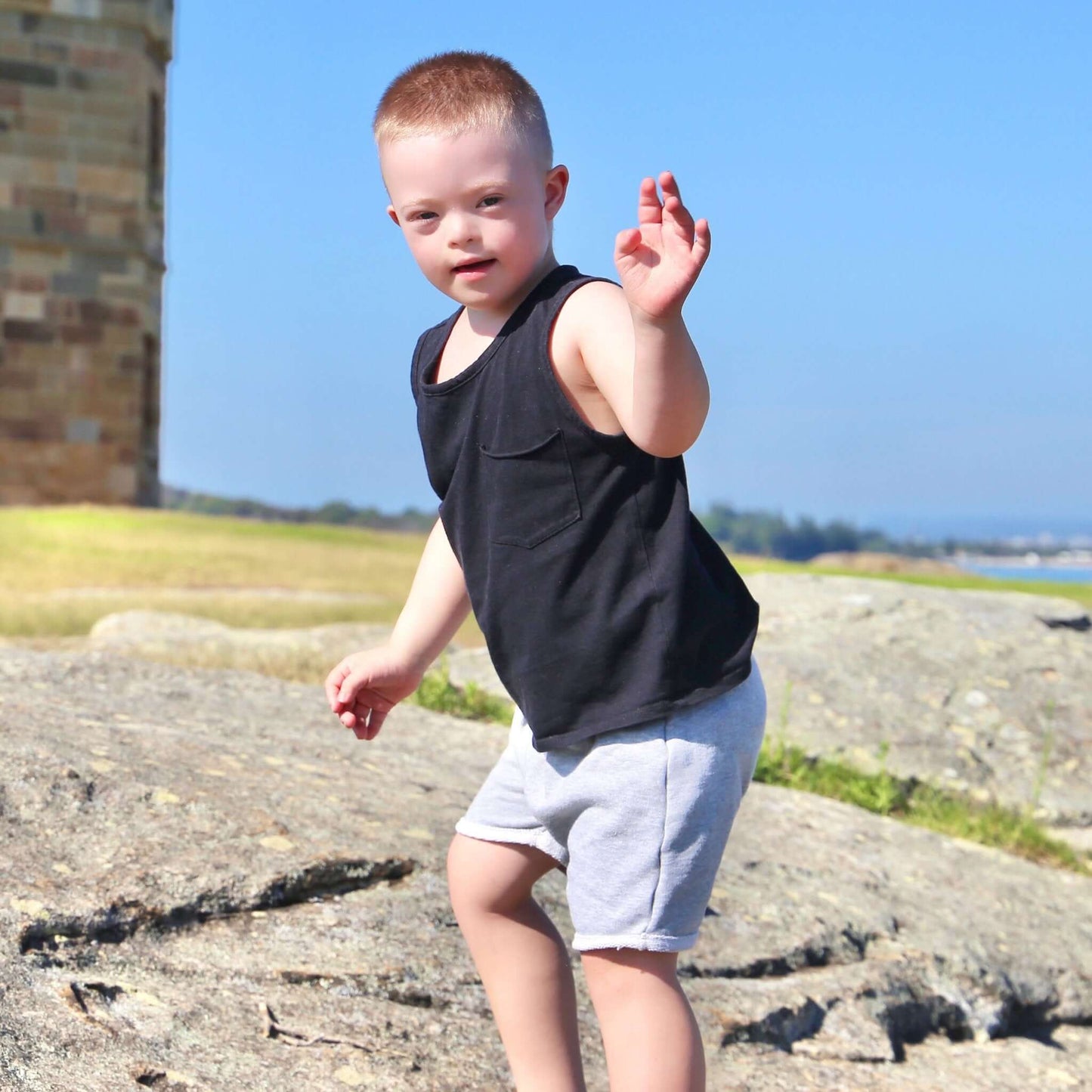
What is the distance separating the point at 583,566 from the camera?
1.81m

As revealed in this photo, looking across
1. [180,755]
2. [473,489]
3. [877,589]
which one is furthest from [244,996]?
[877,589]

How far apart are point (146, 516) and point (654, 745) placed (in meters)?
10.9

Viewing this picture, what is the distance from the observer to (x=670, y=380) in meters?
1.61

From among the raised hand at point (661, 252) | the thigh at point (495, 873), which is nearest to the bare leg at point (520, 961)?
the thigh at point (495, 873)

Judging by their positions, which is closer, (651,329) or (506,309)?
(651,329)

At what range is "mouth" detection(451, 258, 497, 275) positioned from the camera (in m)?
1.80

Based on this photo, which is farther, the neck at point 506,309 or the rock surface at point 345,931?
the rock surface at point 345,931

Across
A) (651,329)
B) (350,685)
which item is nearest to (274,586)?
(350,685)

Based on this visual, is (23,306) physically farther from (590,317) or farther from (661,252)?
(661,252)

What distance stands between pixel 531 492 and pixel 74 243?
14832 mm

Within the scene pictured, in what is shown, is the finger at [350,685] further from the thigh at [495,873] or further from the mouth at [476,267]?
the mouth at [476,267]

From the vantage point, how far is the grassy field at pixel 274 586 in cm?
438

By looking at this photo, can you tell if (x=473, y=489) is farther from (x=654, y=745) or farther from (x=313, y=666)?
(x=313, y=666)

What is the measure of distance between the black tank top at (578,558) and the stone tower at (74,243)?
47.6 feet
